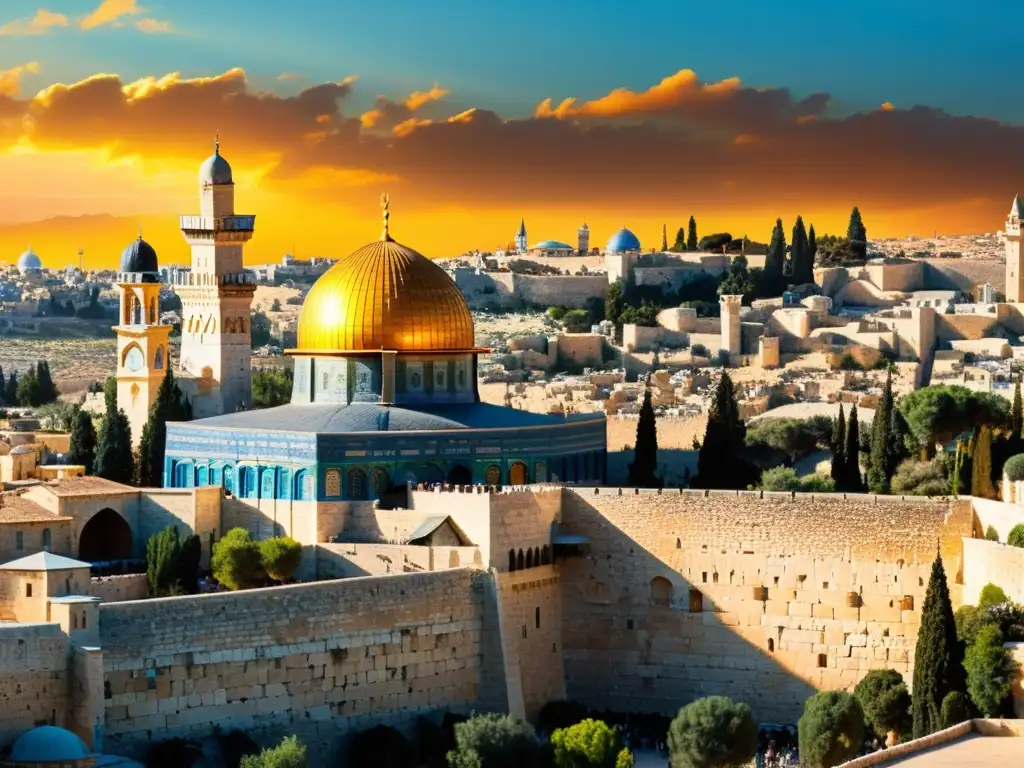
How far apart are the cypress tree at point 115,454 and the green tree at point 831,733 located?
1250 cm

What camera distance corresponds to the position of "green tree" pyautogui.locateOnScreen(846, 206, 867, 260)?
81.2 meters

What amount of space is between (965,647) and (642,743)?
470 cm

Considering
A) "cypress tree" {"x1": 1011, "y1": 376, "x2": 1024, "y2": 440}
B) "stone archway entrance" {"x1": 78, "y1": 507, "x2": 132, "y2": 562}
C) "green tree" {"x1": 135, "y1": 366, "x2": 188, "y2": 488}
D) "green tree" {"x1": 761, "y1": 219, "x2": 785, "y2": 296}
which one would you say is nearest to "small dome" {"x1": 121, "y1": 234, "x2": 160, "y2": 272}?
"green tree" {"x1": 135, "y1": 366, "x2": 188, "y2": 488}

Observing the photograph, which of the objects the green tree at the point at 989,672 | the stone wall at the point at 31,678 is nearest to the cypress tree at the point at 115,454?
the stone wall at the point at 31,678

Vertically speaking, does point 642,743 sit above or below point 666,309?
below

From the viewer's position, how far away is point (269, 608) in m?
33.2

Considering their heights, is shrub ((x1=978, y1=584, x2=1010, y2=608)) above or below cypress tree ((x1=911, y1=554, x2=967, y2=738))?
above

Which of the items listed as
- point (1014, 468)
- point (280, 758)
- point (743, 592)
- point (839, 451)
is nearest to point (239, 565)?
point (280, 758)

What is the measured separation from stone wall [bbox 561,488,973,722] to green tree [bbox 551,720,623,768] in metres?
3.20

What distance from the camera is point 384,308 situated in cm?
4069

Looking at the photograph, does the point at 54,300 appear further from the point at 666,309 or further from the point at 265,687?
the point at 265,687

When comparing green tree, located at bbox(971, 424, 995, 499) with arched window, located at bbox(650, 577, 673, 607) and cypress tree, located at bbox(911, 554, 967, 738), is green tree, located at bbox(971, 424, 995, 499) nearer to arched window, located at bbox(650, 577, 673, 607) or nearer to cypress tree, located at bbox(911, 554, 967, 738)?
arched window, located at bbox(650, 577, 673, 607)

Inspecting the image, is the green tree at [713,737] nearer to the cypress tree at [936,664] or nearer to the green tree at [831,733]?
the green tree at [831,733]

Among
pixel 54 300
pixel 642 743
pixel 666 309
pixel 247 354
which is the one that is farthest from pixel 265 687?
pixel 54 300
